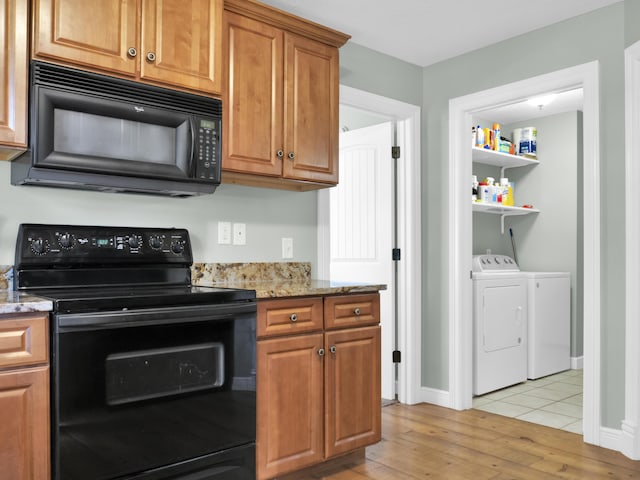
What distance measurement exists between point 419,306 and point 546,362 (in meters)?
1.65

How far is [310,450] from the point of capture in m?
2.37

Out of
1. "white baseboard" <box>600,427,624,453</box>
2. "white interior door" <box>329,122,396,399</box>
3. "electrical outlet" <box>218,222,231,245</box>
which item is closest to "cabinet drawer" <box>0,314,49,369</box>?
"electrical outlet" <box>218,222,231,245</box>

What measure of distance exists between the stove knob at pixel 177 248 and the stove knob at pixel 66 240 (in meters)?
0.44

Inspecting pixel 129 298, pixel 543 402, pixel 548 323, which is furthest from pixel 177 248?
pixel 548 323

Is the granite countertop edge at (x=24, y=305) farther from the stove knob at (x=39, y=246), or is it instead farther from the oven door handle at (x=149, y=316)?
the stove knob at (x=39, y=246)

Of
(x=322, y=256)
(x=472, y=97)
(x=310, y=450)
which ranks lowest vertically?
(x=310, y=450)

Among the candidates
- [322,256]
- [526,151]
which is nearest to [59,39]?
[322,256]

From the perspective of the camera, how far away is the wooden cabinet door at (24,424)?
1.57 m

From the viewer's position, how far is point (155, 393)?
1.85 meters

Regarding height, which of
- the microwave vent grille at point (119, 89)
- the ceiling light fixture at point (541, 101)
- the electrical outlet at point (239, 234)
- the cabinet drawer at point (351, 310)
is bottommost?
the cabinet drawer at point (351, 310)

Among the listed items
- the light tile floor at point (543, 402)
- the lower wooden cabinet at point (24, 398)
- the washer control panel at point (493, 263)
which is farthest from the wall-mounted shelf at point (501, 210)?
the lower wooden cabinet at point (24, 398)

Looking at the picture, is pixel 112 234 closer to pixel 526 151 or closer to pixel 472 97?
pixel 472 97

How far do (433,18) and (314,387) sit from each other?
2.16 m

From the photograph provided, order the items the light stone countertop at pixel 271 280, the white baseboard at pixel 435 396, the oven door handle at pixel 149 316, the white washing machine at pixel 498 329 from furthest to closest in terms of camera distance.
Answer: the white washing machine at pixel 498 329
the white baseboard at pixel 435 396
the light stone countertop at pixel 271 280
the oven door handle at pixel 149 316
